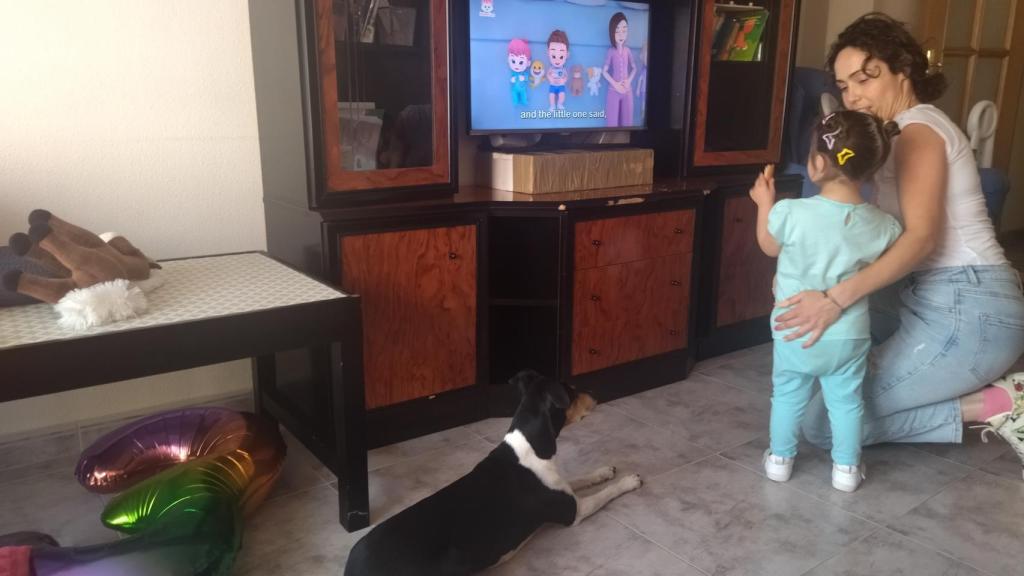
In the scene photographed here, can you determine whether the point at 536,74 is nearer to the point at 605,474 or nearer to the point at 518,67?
the point at 518,67

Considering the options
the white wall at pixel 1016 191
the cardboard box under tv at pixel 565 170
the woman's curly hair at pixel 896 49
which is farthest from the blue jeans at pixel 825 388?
the white wall at pixel 1016 191

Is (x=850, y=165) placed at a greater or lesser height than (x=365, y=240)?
greater

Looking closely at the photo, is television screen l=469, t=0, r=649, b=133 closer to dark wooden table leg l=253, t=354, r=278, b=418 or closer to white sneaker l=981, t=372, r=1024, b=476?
dark wooden table leg l=253, t=354, r=278, b=418

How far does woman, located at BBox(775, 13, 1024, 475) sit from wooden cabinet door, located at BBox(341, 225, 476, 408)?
0.85 metres

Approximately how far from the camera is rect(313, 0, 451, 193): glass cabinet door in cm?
193

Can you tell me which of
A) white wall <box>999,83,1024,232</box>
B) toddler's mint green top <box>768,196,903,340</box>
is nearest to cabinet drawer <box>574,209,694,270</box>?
toddler's mint green top <box>768,196,903,340</box>

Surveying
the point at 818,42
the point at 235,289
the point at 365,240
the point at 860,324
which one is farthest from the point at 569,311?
the point at 818,42

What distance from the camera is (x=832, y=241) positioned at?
1788 millimetres

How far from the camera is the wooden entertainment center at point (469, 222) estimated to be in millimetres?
1953

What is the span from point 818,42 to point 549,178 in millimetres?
1960

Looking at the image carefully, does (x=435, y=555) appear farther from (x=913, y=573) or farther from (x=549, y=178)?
(x=549, y=178)

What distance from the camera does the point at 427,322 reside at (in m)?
2.14

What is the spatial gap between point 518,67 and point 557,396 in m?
1.18

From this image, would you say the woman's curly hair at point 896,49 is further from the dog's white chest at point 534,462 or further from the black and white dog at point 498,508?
the dog's white chest at point 534,462
